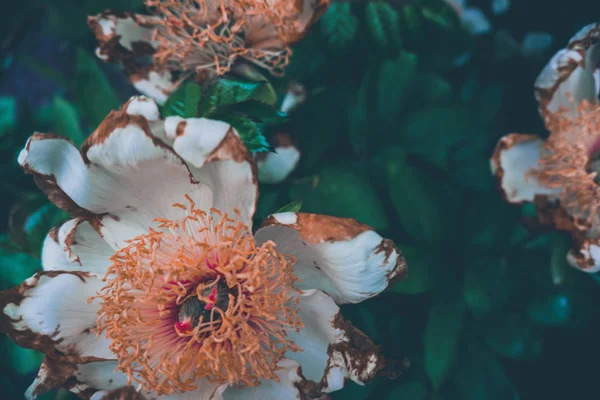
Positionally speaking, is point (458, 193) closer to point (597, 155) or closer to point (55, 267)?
point (597, 155)

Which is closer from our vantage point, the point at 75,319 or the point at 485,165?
the point at 75,319

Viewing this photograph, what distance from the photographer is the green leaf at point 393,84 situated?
3.30 feet

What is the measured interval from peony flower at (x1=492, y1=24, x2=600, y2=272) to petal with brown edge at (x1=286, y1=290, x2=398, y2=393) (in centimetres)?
42

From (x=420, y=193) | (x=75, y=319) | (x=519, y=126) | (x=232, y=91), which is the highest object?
(x=232, y=91)

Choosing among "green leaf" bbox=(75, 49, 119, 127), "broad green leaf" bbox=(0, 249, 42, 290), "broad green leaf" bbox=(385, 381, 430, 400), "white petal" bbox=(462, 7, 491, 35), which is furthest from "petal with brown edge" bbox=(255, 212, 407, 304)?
"white petal" bbox=(462, 7, 491, 35)

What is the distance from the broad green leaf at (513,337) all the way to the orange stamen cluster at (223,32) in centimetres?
60

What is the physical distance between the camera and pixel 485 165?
40.2 inches

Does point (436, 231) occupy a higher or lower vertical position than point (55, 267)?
A: lower

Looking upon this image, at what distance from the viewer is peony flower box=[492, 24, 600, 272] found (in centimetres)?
87

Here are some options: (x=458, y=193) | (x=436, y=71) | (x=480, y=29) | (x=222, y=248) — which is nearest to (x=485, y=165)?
(x=458, y=193)

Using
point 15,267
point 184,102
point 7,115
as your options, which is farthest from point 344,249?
point 7,115

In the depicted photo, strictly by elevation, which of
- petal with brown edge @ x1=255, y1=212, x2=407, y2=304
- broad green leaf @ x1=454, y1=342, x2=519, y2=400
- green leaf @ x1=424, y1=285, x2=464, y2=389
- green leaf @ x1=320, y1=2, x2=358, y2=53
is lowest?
broad green leaf @ x1=454, y1=342, x2=519, y2=400

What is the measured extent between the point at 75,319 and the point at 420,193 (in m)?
0.59

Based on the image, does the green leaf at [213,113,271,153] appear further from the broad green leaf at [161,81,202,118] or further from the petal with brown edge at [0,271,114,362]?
the petal with brown edge at [0,271,114,362]
